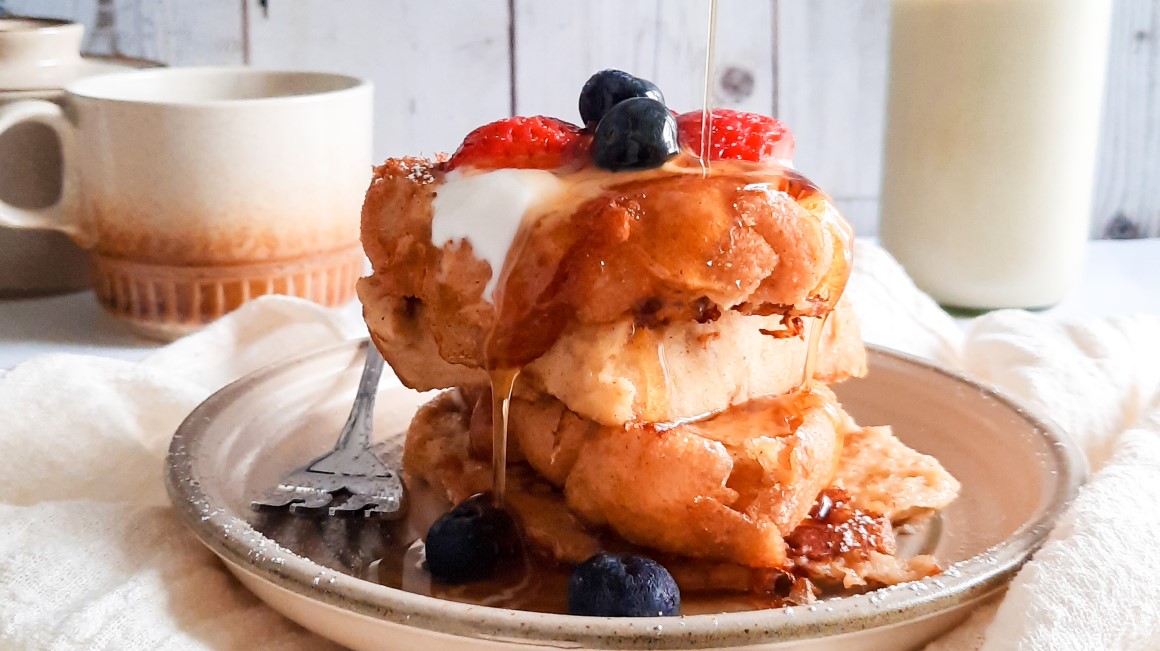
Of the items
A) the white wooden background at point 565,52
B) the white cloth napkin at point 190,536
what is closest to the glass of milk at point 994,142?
the white cloth napkin at point 190,536

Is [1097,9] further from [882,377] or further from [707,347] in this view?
[707,347]

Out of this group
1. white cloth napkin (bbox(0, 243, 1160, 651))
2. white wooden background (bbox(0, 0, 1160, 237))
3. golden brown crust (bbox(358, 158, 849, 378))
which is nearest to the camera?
white cloth napkin (bbox(0, 243, 1160, 651))

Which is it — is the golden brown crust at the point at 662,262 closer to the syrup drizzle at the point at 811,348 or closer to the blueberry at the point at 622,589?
the syrup drizzle at the point at 811,348

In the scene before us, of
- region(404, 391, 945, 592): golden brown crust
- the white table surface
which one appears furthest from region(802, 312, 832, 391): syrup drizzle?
the white table surface

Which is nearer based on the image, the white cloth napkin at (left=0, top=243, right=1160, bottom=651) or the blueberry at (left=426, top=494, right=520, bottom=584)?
the white cloth napkin at (left=0, top=243, right=1160, bottom=651)

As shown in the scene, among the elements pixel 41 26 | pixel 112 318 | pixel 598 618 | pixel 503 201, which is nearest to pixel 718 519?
pixel 598 618

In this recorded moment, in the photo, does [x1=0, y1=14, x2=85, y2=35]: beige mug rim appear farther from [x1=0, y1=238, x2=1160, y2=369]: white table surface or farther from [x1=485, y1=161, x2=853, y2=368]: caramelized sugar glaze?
[x1=485, y1=161, x2=853, y2=368]: caramelized sugar glaze

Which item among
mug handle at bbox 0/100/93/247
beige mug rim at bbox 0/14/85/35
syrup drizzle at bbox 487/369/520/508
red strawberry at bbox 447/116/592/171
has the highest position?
beige mug rim at bbox 0/14/85/35
